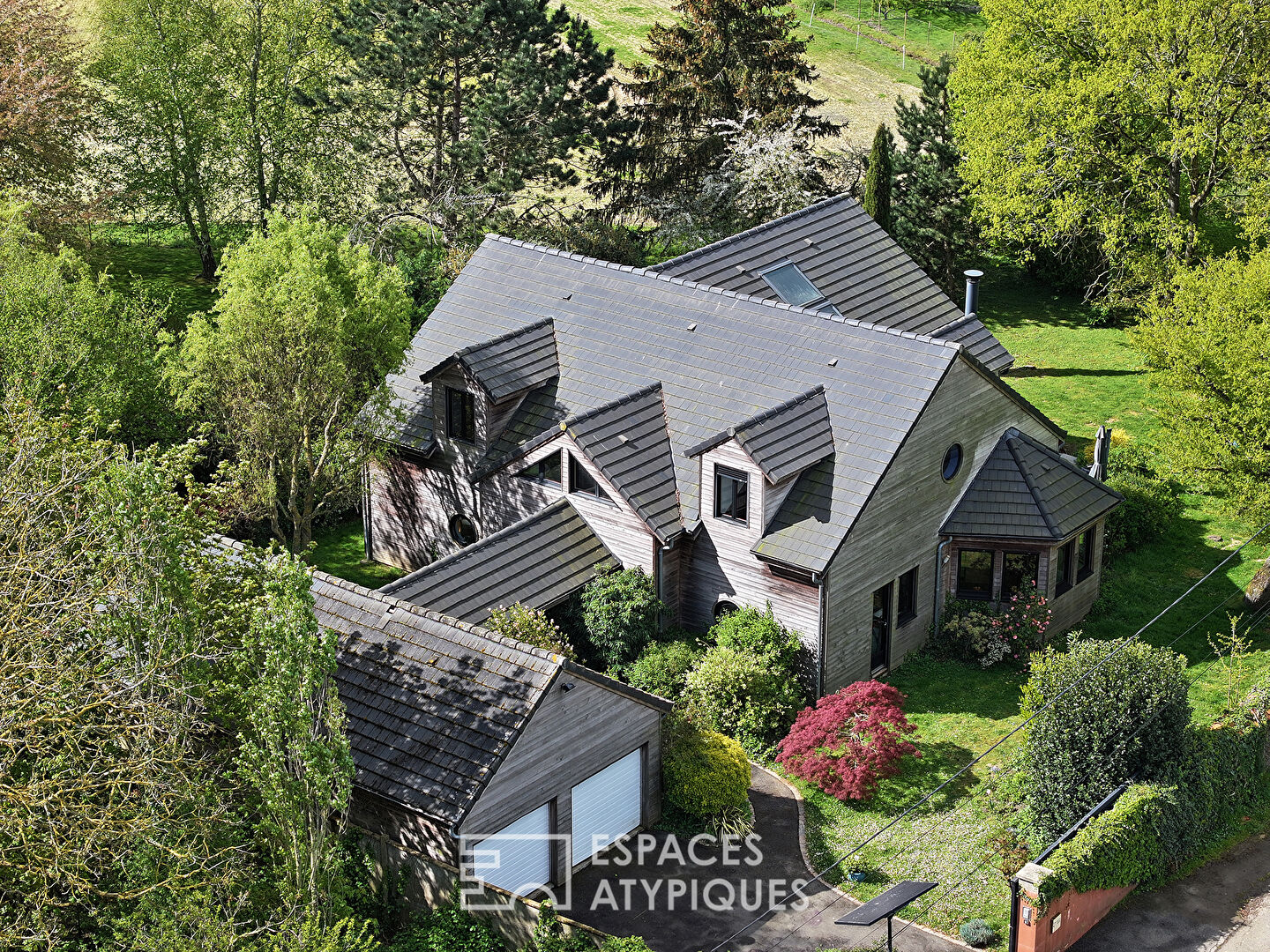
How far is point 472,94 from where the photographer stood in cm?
5556

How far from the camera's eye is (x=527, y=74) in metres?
51.5

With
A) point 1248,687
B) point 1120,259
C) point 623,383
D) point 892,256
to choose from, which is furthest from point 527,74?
point 1248,687

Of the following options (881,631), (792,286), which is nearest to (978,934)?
(881,631)

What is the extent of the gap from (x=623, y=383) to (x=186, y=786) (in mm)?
17729

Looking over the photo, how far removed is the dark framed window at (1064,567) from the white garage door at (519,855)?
620 inches

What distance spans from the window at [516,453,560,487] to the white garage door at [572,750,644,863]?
924cm

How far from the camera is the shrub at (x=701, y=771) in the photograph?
1147 inches

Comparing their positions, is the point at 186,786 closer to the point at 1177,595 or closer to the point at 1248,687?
the point at 1248,687

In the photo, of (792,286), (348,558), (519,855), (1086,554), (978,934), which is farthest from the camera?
(348,558)

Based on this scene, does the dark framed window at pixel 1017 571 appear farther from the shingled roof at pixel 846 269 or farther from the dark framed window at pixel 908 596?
the shingled roof at pixel 846 269

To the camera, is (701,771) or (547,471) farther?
(547,471)

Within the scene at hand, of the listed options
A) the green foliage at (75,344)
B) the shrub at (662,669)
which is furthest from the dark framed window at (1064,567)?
the green foliage at (75,344)

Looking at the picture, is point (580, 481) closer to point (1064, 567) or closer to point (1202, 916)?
point (1064, 567)

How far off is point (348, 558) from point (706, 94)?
25.4 m
